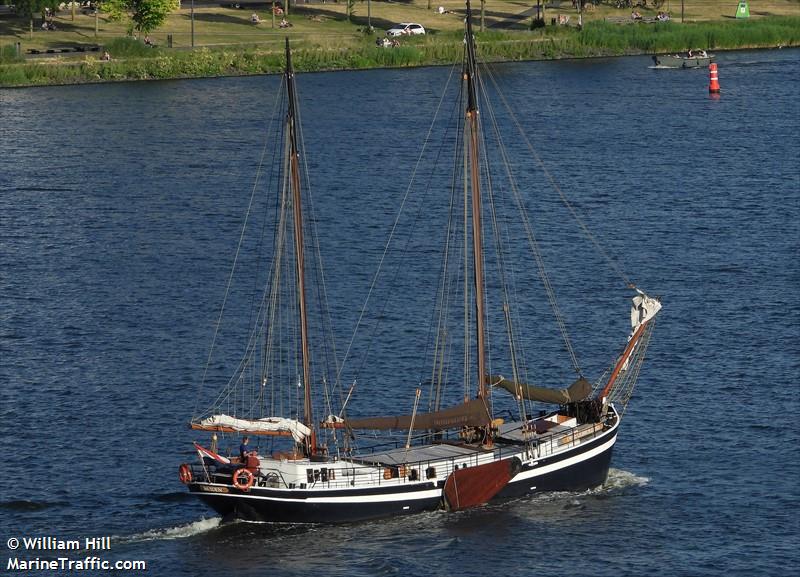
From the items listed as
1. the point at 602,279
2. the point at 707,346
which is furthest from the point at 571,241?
the point at 707,346

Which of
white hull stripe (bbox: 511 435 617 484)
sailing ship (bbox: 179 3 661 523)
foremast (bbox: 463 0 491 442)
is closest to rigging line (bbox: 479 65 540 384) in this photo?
foremast (bbox: 463 0 491 442)

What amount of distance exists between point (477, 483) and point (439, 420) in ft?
13.7

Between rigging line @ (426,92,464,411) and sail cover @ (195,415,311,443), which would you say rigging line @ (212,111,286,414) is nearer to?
rigging line @ (426,92,464,411)

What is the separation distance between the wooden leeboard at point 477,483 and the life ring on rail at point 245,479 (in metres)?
8.75

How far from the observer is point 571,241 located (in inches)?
5428

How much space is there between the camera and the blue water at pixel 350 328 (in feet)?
256

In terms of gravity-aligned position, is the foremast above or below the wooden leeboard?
above

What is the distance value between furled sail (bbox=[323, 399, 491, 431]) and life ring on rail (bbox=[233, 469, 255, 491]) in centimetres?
Answer: 550

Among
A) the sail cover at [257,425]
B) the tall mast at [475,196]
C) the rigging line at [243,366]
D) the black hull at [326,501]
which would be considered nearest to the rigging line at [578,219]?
the tall mast at [475,196]

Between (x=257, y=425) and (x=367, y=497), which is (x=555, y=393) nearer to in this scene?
(x=367, y=497)

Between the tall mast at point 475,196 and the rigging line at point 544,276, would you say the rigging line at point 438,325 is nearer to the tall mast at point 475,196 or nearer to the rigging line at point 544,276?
the rigging line at point 544,276

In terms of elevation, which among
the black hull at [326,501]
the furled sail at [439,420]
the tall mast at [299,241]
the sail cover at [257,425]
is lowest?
the black hull at [326,501]

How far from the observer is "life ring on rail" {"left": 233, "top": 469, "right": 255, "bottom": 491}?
7694 cm

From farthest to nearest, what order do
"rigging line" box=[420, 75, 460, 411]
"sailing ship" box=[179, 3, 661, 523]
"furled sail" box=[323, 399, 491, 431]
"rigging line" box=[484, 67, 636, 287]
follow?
"rigging line" box=[484, 67, 636, 287] < "rigging line" box=[420, 75, 460, 411] < "furled sail" box=[323, 399, 491, 431] < "sailing ship" box=[179, 3, 661, 523]
